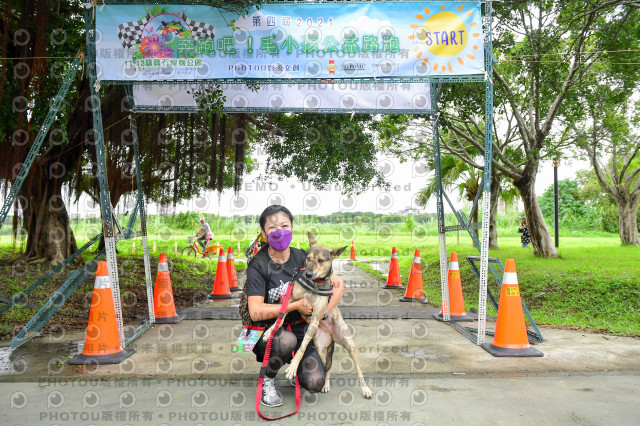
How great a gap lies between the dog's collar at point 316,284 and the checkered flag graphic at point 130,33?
11.8 feet

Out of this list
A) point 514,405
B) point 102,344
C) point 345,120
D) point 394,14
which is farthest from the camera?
point 345,120

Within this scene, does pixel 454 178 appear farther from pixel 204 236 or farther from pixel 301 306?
pixel 301 306

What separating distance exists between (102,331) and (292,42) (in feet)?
12.3

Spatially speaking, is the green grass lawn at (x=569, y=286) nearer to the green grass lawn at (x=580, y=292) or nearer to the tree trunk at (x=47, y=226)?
the green grass lawn at (x=580, y=292)

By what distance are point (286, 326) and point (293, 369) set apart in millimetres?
450

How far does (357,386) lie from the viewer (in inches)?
160

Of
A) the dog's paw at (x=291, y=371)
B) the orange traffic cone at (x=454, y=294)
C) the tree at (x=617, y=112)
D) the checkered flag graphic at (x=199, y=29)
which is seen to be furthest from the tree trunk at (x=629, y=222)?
the dog's paw at (x=291, y=371)

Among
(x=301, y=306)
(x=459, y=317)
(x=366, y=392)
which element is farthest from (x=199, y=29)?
(x=459, y=317)

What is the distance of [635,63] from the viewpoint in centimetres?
990

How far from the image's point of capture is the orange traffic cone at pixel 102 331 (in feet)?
16.1

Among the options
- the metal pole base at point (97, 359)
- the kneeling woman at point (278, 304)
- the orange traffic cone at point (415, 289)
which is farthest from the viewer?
the orange traffic cone at point (415, 289)

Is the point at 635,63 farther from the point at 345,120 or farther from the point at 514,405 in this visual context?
the point at 514,405

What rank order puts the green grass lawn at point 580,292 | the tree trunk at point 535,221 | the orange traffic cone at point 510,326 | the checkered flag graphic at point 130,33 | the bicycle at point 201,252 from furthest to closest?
1. the bicycle at point 201,252
2. the tree trunk at point 535,221
3. the green grass lawn at point 580,292
4. the checkered flag graphic at point 130,33
5. the orange traffic cone at point 510,326

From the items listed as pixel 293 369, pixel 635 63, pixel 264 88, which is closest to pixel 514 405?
pixel 293 369
